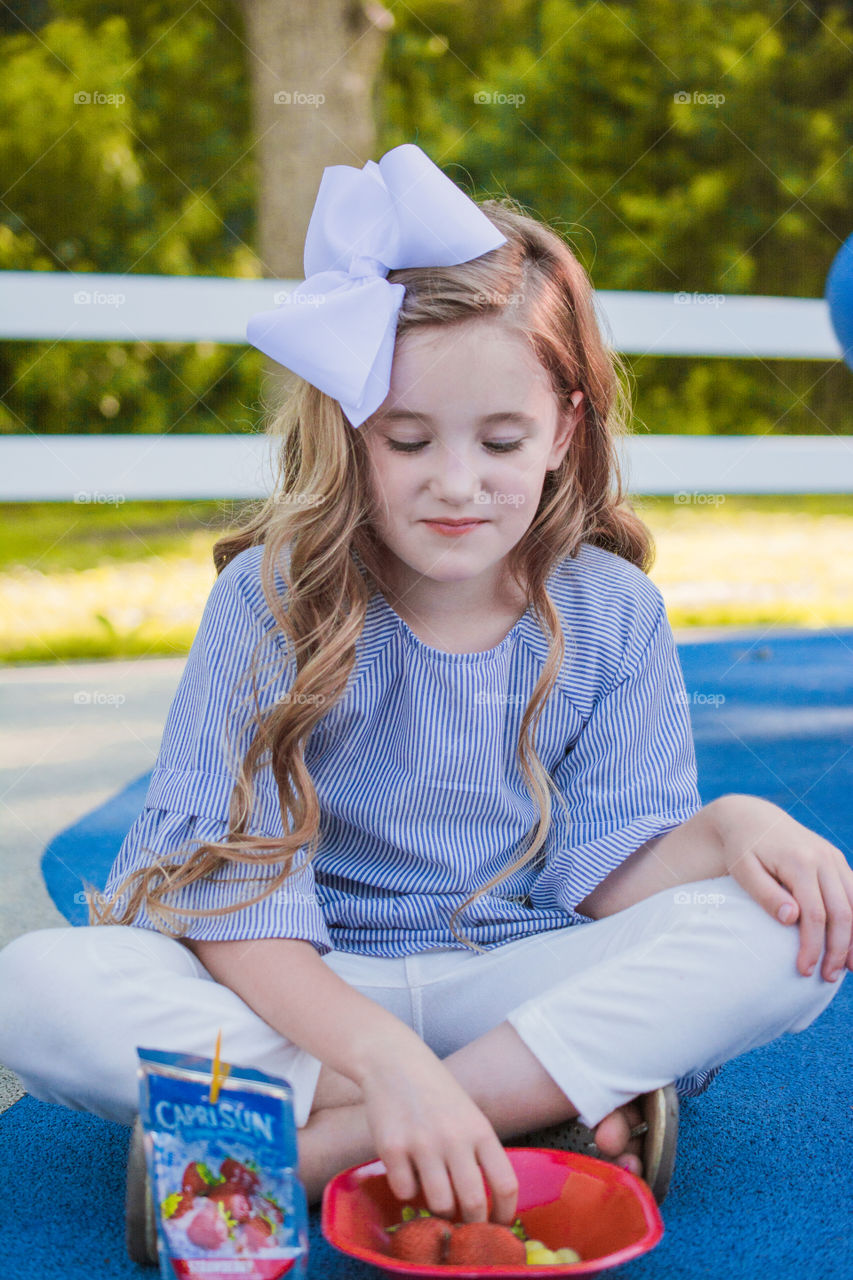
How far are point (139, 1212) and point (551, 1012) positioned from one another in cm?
33

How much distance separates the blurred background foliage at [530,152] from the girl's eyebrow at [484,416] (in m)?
6.54

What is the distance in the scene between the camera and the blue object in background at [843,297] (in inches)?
98.9

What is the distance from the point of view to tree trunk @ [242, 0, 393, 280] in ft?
15.0

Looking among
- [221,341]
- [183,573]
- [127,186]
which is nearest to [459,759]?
[183,573]

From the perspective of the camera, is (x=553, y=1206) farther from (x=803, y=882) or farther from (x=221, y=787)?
(x=221, y=787)

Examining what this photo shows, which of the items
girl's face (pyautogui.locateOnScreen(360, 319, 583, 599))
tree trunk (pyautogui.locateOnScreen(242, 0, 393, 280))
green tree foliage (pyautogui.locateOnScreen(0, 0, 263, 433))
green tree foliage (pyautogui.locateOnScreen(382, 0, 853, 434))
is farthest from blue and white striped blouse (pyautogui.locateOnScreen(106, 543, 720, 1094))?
green tree foliage (pyautogui.locateOnScreen(382, 0, 853, 434))

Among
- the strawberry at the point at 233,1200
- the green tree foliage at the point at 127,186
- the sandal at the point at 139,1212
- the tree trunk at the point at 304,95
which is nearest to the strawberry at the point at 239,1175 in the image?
the strawberry at the point at 233,1200

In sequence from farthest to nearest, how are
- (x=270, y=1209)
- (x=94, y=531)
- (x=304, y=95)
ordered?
(x=94, y=531)
(x=304, y=95)
(x=270, y=1209)

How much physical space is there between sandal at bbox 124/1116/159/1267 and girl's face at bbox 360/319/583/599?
0.55m

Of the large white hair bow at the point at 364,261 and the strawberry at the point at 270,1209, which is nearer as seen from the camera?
the strawberry at the point at 270,1209

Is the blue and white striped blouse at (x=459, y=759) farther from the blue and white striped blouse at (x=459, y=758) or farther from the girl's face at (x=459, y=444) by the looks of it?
the girl's face at (x=459, y=444)

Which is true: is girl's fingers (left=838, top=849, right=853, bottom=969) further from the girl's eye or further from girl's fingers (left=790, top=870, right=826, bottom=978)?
the girl's eye

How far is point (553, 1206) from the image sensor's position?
959 millimetres

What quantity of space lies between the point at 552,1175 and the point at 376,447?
0.63 m
